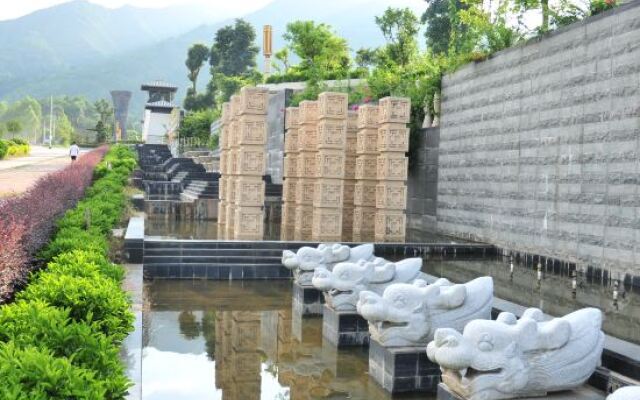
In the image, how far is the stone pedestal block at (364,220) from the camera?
1531 centimetres

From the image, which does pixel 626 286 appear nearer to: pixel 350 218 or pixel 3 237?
pixel 350 218

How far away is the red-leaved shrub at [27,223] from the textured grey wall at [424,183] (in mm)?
9166

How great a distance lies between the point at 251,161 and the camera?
13.6 metres

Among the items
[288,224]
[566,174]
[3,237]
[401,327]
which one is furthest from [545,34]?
[3,237]

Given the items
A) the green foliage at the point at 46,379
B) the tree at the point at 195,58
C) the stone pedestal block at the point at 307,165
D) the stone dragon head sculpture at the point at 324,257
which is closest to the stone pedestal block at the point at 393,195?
the stone pedestal block at the point at 307,165

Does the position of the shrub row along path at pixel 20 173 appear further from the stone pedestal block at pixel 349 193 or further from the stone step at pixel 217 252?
the stone pedestal block at pixel 349 193

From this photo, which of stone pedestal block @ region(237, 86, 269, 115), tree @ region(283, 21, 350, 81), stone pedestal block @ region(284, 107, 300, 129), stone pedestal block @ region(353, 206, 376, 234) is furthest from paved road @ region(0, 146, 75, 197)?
tree @ region(283, 21, 350, 81)

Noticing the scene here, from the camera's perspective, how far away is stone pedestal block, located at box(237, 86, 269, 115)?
13.5 m

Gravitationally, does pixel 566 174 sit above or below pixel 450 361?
above

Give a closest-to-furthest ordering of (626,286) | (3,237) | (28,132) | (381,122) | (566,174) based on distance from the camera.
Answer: (3,237) → (626,286) → (566,174) → (381,122) → (28,132)

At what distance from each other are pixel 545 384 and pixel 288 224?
11894 mm

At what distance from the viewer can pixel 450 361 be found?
4.80 metres

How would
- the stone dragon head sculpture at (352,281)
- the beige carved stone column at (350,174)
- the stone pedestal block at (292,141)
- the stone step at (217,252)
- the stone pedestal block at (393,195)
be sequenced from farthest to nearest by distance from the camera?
the stone pedestal block at (292,141) < the beige carved stone column at (350,174) < the stone pedestal block at (393,195) < the stone step at (217,252) < the stone dragon head sculpture at (352,281)

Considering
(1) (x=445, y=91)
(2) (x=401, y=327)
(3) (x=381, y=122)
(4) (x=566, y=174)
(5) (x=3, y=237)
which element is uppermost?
(1) (x=445, y=91)
